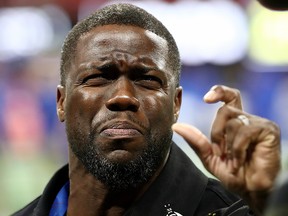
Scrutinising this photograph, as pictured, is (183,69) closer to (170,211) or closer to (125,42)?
(125,42)

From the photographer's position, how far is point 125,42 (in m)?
2.36

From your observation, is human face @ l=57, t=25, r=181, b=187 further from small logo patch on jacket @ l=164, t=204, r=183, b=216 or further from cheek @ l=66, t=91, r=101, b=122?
small logo patch on jacket @ l=164, t=204, r=183, b=216

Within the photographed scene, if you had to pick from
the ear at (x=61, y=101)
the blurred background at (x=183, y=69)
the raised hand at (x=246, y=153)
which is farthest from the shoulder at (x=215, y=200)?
the blurred background at (x=183, y=69)

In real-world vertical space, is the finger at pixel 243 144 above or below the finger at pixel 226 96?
below

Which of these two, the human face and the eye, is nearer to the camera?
the human face

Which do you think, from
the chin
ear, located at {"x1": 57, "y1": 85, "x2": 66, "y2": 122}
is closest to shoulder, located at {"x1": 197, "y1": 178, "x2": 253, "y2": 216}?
ear, located at {"x1": 57, "y1": 85, "x2": 66, "y2": 122}

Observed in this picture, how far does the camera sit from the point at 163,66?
2369 millimetres

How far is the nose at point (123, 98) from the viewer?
223 centimetres

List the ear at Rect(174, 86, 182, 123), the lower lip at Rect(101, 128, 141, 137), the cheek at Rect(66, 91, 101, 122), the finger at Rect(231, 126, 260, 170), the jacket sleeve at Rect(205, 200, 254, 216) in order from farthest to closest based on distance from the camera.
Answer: the ear at Rect(174, 86, 182, 123), the cheek at Rect(66, 91, 101, 122), the lower lip at Rect(101, 128, 141, 137), the jacket sleeve at Rect(205, 200, 254, 216), the finger at Rect(231, 126, 260, 170)

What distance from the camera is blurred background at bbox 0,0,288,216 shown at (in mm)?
8742

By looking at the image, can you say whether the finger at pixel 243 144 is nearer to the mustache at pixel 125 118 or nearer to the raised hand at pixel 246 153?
the raised hand at pixel 246 153

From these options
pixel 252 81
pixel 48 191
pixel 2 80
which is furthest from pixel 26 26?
pixel 48 191

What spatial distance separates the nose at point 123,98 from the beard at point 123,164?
10cm

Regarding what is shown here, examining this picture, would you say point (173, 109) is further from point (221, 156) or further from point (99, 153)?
point (221, 156)
